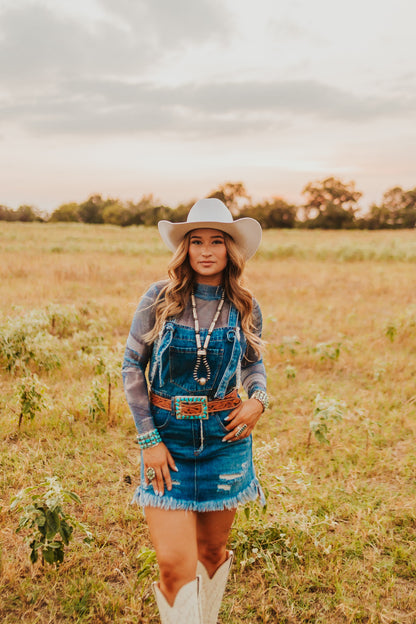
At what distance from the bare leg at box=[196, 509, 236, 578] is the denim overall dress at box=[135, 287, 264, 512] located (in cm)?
10

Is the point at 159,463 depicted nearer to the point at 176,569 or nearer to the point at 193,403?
the point at 193,403

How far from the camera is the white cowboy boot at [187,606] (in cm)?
201

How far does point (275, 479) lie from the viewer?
422 centimetres

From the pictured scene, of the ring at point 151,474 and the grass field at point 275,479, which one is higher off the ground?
the ring at point 151,474

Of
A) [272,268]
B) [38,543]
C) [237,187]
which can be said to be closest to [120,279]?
[272,268]

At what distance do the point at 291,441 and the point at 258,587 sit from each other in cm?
196

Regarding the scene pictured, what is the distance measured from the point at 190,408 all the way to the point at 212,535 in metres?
0.68

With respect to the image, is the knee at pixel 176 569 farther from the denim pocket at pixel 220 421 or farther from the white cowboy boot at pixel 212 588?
the denim pocket at pixel 220 421

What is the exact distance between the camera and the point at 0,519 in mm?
3391

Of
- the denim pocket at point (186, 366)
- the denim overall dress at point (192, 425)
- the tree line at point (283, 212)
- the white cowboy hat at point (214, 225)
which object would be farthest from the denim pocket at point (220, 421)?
the tree line at point (283, 212)

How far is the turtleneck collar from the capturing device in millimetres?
2352

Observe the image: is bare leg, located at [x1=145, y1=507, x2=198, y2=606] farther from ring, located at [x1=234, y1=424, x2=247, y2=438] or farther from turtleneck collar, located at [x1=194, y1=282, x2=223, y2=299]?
turtleneck collar, located at [x1=194, y1=282, x2=223, y2=299]

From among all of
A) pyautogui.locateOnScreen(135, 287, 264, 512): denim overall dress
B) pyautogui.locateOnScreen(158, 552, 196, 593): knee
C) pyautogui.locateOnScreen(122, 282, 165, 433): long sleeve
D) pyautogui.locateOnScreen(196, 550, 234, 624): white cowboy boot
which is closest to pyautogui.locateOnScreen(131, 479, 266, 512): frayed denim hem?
pyautogui.locateOnScreen(135, 287, 264, 512): denim overall dress

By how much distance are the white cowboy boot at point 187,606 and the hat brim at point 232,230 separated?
1.56m
